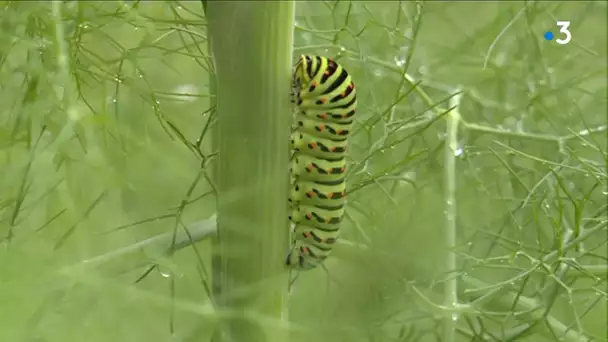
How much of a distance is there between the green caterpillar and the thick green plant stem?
0.04 meters

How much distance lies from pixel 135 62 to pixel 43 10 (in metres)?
0.08

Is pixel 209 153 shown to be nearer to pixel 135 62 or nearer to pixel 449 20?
pixel 135 62

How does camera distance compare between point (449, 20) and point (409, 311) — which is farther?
point (449, 20)

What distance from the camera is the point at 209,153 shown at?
0.52 m

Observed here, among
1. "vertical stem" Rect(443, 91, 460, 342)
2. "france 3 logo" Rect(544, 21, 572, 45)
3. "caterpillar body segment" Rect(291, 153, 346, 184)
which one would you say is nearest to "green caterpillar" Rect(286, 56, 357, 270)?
"caterpillar body segment" Rect(291, 153, 346, 184)

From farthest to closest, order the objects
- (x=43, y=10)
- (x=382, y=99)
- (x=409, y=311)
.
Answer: (x=382, y=99) < (x=409, y=311) < (x=43, y=10)

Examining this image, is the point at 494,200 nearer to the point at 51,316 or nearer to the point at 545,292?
the point at 545,292

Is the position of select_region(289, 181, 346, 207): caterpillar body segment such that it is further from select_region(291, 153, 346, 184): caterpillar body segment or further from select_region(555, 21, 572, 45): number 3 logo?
select_region(555, 21, 572, 45): number 3 logo

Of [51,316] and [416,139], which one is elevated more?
[416,139]

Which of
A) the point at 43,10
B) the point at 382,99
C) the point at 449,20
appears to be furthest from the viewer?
the point at 449,20

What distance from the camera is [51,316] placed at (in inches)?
20.5

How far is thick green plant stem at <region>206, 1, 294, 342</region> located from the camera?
439 mm

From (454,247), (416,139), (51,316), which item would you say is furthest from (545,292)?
(51,316)

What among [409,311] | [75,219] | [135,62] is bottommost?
[409,311]
